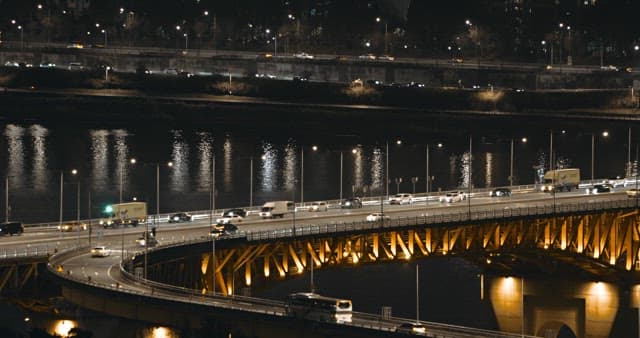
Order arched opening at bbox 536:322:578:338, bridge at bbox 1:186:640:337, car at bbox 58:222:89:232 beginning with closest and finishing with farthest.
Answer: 1. bridge at bbox 1:186:640:337
2. arched opening at bbox 536:322:578:338
3. car at bbox 58:222:89:232

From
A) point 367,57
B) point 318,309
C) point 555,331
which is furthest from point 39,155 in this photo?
point 318,309

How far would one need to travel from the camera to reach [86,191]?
6203 centimetres

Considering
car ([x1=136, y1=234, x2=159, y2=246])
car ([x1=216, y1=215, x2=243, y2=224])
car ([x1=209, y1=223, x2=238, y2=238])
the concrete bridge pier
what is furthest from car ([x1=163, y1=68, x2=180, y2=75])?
car ([x1=136, y1=234, x2=159, y2=246])

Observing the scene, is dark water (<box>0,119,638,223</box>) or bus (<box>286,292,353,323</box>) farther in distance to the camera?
dark water (<box>0,119,638,223</box>)

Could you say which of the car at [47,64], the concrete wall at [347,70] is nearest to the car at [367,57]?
the concrete wall at [347,70]

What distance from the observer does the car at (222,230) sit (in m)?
42.1

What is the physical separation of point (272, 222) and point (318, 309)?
1249 centimetres

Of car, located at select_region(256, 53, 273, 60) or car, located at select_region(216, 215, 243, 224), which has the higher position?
car, located at select_region(256, 53, 273, 60)

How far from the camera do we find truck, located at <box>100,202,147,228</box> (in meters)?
45.8

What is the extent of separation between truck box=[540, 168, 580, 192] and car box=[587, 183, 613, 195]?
0.62m

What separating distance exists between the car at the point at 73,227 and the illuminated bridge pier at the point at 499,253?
4340 millimetres

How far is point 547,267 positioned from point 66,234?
39.3 ft

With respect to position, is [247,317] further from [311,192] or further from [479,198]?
[311,192]

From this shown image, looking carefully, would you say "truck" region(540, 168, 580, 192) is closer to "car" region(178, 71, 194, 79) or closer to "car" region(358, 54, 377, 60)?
"car" region(178, 71, 194, 79)
